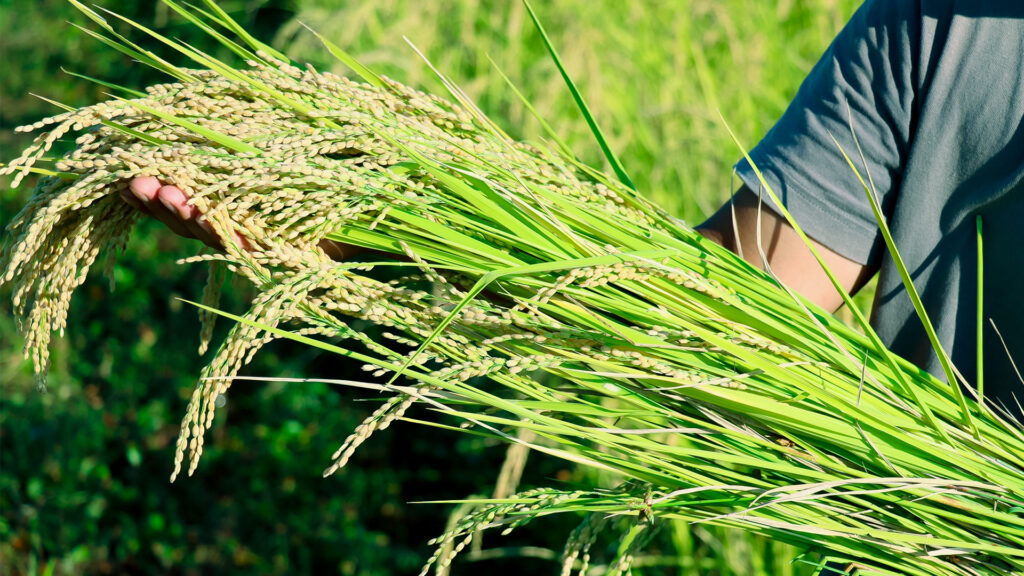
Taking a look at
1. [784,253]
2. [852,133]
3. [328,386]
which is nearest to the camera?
[852,133]

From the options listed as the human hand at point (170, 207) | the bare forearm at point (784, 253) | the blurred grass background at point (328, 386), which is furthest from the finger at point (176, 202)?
the blurred grass background at point (328, 386)

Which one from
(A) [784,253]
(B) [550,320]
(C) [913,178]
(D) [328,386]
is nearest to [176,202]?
(B) [550,320]

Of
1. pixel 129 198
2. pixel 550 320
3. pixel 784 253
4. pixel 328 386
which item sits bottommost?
pixel 328 386

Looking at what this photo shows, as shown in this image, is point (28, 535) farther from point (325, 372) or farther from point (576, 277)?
point (576, 277)

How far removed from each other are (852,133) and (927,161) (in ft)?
0.38

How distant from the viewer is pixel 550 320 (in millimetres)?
1030

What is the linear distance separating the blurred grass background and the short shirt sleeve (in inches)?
53.3

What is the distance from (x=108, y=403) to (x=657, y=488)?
11.3 ft

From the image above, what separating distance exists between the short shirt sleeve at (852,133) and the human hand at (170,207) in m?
0.70

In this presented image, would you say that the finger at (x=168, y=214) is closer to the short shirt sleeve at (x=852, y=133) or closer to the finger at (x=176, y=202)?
the finger at (x=176, y=202)

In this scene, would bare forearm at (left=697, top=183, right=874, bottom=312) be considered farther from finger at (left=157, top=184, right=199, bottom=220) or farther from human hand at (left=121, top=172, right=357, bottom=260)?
finger at (left=157, top=184, right=199, bottom=220)

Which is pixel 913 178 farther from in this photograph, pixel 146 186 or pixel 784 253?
pixel 146 186

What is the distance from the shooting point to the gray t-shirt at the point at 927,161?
1160 mm

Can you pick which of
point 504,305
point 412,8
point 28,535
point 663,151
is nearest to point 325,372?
point 28,535
